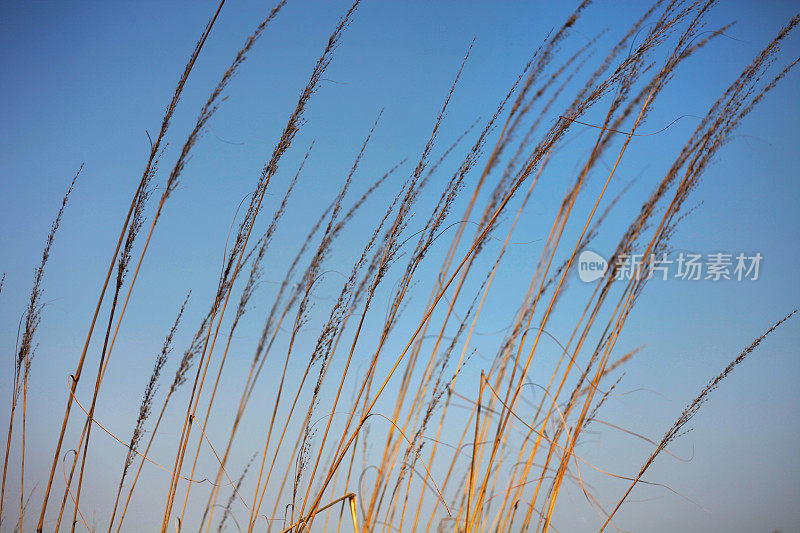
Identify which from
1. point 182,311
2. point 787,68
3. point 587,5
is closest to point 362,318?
point 182,311

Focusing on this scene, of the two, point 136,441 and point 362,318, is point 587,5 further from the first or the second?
point 136,441

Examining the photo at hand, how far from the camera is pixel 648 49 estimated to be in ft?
3.37

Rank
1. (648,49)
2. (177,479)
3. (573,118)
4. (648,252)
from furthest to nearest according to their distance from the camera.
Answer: (177,479) → (648,252) → (648,49) → (573,118)

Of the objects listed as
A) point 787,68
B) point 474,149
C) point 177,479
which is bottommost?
point 177,479

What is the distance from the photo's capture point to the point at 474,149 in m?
1.08

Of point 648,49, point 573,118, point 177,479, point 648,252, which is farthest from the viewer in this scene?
point 177,479

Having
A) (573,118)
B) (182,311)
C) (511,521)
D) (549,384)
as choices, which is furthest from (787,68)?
(182,311)

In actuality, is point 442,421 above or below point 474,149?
below

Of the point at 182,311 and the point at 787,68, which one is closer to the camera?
the point at 787,68

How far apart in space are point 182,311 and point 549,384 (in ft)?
3.27

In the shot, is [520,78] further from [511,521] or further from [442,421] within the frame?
[511,521]

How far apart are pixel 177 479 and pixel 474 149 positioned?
113 cm

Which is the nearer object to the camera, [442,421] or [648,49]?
[648,49]

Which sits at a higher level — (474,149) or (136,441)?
(474,149)
